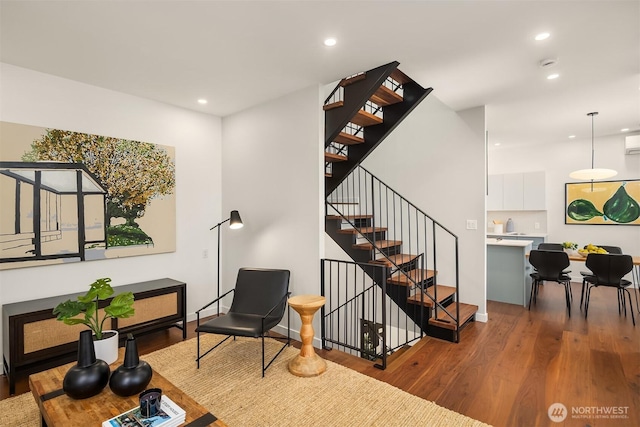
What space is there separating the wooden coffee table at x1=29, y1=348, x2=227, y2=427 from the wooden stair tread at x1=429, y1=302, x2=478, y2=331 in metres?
2.66

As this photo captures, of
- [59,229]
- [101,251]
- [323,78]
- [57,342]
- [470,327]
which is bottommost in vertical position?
[470,327]

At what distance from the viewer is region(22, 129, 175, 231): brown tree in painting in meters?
3.17

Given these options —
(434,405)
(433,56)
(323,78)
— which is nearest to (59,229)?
(323,78)

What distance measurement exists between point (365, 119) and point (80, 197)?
3.11m

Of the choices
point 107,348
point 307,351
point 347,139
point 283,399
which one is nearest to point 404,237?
point 347,139

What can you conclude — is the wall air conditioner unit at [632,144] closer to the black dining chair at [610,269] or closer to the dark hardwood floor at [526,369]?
the black dining chair at [610,269]

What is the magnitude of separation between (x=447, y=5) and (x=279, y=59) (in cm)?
142

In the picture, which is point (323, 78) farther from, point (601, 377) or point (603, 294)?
point (603, 294)

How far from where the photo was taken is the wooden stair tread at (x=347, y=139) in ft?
11.9

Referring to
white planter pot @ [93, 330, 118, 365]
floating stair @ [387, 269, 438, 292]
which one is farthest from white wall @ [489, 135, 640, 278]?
white planter pot @ [93, 330, 118, 365]

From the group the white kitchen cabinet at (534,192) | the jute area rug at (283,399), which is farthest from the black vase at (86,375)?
the white kitchen cabinet at (534,192)

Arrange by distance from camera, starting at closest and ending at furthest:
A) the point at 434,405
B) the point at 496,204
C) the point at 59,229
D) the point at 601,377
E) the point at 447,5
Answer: the point at 447,5 < the point at 434,405 < the point at 601,377 < the point at 59,229 < the point at 496,204

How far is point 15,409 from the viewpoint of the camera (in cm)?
236

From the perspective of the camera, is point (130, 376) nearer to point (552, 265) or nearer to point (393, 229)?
point (393, 229)
